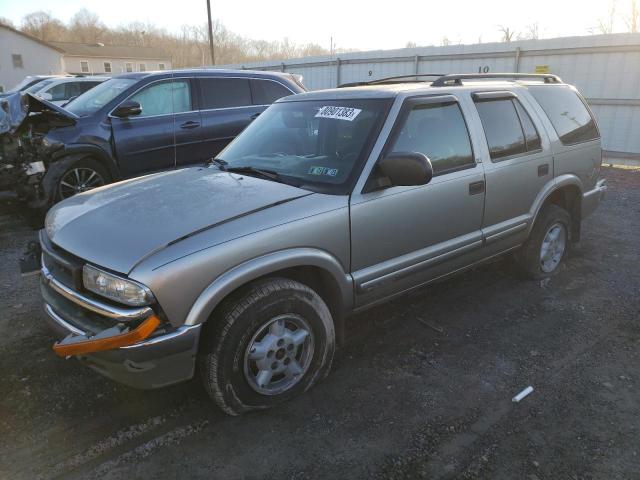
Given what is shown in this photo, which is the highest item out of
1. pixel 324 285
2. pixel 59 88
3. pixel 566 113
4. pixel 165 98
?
pixel 59 88

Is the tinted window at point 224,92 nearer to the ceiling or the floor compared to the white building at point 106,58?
nearer to the floor

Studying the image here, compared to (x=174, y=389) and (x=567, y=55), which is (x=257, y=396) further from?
(x=567, y=55)

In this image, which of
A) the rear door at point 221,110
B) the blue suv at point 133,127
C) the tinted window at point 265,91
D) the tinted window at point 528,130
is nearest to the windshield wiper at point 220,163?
the tinted window at point 528,130

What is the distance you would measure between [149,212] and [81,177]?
3.95 meters

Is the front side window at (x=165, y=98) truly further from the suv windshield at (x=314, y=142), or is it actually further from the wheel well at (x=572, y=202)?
the wheel well at (x=572, y=202)

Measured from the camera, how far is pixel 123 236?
254 cm

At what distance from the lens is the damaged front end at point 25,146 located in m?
5.71

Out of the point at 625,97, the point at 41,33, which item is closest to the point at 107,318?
the point at 625,97

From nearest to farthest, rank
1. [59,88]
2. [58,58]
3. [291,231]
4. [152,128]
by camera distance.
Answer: [291,231], [152,128], [59,88], [58,58]

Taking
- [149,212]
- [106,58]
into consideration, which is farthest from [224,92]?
[106,58]

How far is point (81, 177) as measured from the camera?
241 inches

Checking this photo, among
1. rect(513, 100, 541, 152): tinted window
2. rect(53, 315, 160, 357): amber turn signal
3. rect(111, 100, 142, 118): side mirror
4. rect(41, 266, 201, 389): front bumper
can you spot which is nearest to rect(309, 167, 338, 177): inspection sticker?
rect(41, 266, 201, 389): front bumper

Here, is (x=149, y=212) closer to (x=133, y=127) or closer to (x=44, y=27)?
(x=133, y=127)

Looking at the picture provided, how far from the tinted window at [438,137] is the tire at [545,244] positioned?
1.30 m
